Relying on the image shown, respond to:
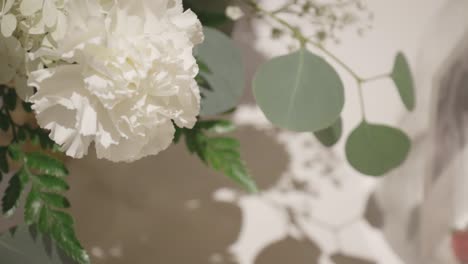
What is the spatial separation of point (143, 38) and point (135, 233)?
52cm

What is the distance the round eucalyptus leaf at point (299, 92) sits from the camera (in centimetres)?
70

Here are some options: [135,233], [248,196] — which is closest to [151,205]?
[135,233]

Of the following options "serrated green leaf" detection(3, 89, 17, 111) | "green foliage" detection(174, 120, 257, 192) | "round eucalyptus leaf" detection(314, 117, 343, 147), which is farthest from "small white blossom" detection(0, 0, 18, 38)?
"round eucalyptus leaf" detection(314, 117, 343, 147)

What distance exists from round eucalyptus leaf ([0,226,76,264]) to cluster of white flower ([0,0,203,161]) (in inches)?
7.0

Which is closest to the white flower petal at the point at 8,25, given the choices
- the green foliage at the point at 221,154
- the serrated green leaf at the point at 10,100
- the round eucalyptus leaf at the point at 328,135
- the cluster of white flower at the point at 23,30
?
the cluster of white flower at the point at 23,30

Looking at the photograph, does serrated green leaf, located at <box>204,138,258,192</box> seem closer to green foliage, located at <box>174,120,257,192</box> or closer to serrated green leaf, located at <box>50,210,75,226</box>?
green foliage, located at <box>174,120,257,192</box>

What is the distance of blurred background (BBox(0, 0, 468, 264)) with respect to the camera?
0.95 m

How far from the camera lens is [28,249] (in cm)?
64

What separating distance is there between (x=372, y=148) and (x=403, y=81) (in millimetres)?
106

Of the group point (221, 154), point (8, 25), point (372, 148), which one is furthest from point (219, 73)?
point (8, 25)

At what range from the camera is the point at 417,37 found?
1.05 metres

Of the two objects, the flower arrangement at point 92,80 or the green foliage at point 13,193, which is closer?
the flower arrangement at point 92,80

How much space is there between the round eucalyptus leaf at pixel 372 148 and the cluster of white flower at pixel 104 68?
1.06 ft

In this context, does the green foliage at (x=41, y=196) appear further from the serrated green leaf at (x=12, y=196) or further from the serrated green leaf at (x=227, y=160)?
the serrated green leaf at (x=227, y=160)
